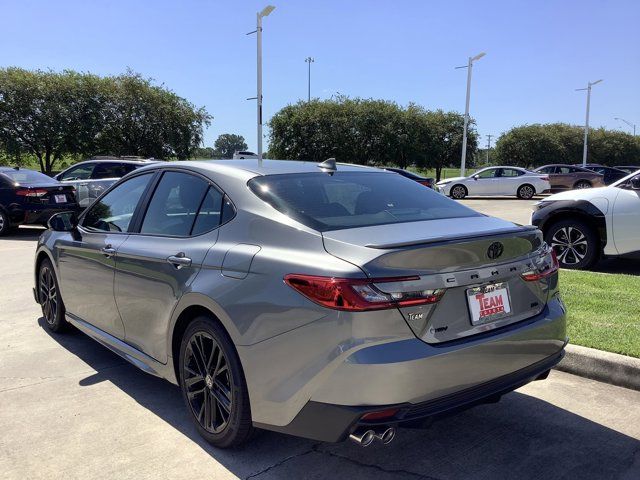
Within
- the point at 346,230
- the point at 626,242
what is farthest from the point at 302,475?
the point at 626,242

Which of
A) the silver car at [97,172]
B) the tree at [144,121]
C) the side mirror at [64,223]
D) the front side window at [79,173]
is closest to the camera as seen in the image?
the side mirror at [64,223]

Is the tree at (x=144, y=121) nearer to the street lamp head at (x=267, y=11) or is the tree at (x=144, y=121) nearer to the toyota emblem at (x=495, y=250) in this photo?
the street lamp head at (x=267, y=11)

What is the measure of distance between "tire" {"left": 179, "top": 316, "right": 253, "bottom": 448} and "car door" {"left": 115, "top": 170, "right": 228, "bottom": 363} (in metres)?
0.23

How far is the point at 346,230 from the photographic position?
279 cm

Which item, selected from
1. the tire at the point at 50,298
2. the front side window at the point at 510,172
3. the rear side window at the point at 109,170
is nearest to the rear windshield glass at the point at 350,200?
the tire at the point at 50,298

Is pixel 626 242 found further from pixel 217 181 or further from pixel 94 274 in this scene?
pixel 94 274

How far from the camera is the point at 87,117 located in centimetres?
3070

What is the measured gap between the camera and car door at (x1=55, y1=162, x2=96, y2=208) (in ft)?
45.9

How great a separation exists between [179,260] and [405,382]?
5.00 feet

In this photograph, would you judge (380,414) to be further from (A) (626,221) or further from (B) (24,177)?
(B) (24,177)

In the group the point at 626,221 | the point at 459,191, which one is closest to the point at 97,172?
the point at 626,221

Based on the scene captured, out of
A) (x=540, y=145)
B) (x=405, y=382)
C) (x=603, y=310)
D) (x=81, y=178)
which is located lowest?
(x=603, y=310)

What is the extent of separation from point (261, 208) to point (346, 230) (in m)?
0.53

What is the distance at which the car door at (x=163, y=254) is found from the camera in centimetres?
323
